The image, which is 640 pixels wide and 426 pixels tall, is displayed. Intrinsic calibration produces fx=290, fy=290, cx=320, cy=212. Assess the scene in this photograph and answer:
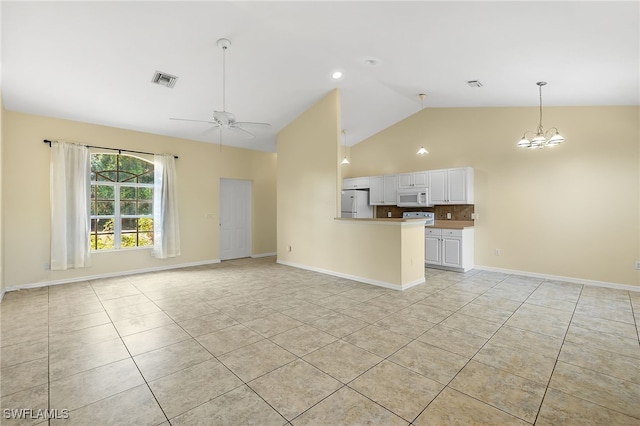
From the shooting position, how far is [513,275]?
549 cm

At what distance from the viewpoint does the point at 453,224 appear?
20.6 feet

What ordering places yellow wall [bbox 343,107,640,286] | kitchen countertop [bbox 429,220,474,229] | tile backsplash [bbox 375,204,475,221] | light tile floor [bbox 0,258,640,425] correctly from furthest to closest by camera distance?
tile backsplash [bbox 375,204,475,221]
kitchen countertop [bbox 429,220,474,229]
yellow wall [bbox 343,107,640,286]
light tile floor [bbox 0,258,640,425]

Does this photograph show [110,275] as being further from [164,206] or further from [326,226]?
[326,226]

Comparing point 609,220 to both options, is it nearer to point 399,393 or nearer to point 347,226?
point 347,226

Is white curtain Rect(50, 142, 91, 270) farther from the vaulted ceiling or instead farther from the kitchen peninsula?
the kitchen peninsula

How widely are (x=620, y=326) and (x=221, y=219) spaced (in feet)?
23.1

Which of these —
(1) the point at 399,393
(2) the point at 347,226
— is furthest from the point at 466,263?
(1) the point at 399,393

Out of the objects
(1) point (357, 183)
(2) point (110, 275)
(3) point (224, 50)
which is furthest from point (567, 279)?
(2) point (110, 275)

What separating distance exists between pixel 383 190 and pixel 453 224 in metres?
1.81

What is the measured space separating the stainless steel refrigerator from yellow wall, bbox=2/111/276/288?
2027 millimetres

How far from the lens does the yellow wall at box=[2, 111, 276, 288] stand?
180 inches

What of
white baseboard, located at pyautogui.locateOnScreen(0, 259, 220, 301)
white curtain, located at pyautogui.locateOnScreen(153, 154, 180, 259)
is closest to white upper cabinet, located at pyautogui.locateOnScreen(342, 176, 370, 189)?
white baseboard, located at pyautogui.locateOnScreen(0, 259, 220, 301)

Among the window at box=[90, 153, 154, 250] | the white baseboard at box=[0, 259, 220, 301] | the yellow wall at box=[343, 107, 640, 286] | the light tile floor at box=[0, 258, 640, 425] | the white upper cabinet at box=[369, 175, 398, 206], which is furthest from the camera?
the white upper cabinet at box=[369, 175, 398, 206]

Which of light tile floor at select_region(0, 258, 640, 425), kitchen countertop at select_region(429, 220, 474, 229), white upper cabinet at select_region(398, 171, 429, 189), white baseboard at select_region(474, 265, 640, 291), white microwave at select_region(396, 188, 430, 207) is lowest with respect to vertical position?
light tile floor at select_region(0, 258, 640, 425)
